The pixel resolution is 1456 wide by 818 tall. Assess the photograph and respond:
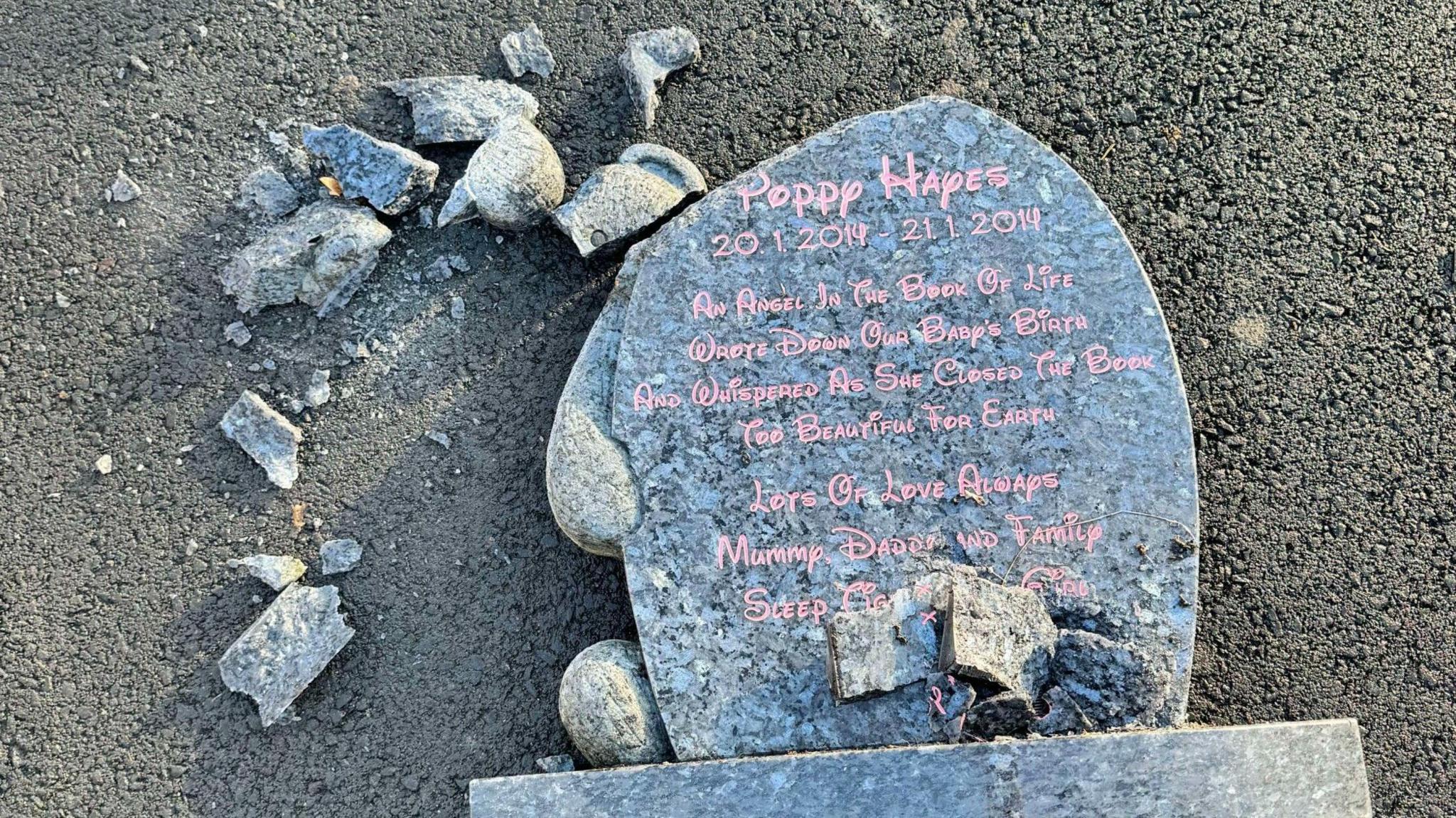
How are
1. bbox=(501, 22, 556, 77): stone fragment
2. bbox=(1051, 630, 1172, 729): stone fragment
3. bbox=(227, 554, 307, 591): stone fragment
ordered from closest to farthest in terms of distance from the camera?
bbox=(1051, 630, 1172, 729): stone fragment, bbox=(227, 554, 307, 591): stone fragment, bbox=(501, 22, 556, 77): stone fragment

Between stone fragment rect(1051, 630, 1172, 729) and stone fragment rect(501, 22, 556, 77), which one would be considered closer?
stone fragment rect(1051, 630, 1172, 729)

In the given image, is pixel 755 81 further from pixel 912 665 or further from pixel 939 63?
pixel 912 665

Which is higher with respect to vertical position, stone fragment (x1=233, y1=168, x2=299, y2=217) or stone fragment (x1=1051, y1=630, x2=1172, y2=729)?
stone fragment (x1=1051, y1=630, x2=1172, y2=729)

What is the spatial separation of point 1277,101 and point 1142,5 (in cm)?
37

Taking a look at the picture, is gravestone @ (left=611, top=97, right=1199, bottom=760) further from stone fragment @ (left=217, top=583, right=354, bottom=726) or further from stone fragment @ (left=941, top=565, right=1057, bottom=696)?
stone fragment @ (left=217, top=583, right=354, bottom=726)

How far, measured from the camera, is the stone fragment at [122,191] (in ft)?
7.61

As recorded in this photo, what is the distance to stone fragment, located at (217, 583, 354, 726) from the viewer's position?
2.12 m

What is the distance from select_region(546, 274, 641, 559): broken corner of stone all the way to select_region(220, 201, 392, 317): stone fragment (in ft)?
1.87

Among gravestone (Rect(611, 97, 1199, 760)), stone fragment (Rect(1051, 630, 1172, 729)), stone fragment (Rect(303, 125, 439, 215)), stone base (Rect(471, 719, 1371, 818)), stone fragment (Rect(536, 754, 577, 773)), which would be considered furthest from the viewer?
stone fragment (Rect(303, 125, 439, 215))

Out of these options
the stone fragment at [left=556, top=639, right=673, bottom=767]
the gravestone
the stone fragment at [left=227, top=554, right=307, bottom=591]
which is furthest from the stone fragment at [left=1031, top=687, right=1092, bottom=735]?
the stone fragment at [left=227, top=554, right=307, bottom=591]

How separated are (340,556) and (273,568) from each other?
0.44 feet

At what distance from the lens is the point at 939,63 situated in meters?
2.43

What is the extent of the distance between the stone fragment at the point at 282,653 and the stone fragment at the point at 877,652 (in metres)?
1.01

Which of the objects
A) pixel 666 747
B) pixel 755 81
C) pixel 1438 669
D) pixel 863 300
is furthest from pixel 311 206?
pixel 1438 669
